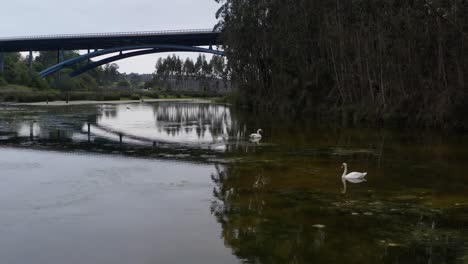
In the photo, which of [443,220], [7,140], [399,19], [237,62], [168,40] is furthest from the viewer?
[168,40]

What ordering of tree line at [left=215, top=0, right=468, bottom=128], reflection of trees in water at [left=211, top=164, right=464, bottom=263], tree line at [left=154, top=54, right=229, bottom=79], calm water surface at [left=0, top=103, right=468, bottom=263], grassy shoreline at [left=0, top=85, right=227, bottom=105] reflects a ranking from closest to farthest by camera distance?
reflection of trees in water at [left=211, top=164, right=464, bottom=263], calm water surface at [left=0, top=103, right=468, bottom=263], tree line at [left=215, top=0, right=468, bottom=128], grassy shoreline at [left=0, top=85, right=227, bottom=105], tree line at [left=154, top=54, right=229, bottom=79]

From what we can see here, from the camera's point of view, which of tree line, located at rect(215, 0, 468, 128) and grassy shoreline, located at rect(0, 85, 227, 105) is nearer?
tree line, located at rect(215, 0, 468, 128)

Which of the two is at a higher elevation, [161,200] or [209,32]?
[209,32]

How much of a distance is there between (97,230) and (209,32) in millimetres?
86988

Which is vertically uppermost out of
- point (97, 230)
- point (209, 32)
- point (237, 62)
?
point (209, 32)

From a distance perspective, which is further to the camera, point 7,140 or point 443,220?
point 7,140

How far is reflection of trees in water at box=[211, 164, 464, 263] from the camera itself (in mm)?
9711

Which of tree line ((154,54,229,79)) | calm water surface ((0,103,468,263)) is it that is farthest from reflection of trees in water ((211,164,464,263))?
tree line ((154,54,229,79))

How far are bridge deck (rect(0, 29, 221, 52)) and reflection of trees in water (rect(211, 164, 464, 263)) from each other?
83028 mm

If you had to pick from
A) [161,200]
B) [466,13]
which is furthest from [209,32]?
[161,200]

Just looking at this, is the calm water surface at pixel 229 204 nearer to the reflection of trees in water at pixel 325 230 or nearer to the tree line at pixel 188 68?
the reflection of trees in water at pixel 325 230

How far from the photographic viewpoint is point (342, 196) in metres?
14.6

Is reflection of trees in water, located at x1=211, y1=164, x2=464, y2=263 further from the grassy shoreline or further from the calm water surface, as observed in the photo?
the grassy shoreline

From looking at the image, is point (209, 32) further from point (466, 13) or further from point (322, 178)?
point (322, 178)
